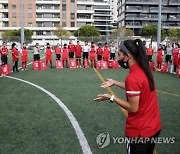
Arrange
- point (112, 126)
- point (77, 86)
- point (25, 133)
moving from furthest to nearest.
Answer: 1. point (77, 86)
2. point (112, 126)
3. point (25, 133)

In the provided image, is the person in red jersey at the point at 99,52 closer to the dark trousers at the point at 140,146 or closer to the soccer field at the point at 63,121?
the soccer field at the point at 63,121

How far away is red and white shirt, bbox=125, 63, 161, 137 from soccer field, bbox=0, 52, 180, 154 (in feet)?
6.84

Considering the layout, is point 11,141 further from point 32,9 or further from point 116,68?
point 32,9

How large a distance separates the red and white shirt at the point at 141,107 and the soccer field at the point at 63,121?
6.84 ft

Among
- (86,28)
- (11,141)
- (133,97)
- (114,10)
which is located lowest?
(11,141)

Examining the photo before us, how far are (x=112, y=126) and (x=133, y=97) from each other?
3576mm

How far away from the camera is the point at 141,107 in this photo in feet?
8.71

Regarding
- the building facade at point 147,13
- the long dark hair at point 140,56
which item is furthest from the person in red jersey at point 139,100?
the building facade at point 147,13

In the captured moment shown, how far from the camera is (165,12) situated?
9050 cm

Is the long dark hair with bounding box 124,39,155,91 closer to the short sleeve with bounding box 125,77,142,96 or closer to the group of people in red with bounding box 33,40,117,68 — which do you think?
the short sleeve with bounding box 125,77,142,96

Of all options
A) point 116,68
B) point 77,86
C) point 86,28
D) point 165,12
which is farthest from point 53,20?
point 77,86

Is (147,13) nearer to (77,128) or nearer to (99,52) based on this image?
(99,52)

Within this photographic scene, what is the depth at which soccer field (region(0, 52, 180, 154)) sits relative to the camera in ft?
16.0

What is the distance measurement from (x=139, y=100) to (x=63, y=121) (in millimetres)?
3996
